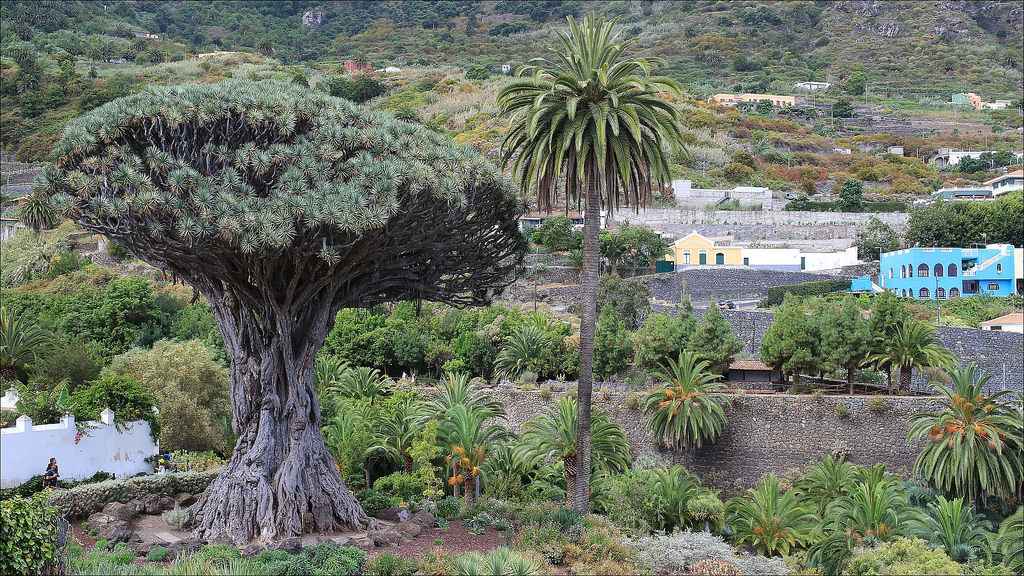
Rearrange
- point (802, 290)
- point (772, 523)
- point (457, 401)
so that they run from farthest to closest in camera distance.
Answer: point (802, 290) < point (457, 401) < point (772, 523)

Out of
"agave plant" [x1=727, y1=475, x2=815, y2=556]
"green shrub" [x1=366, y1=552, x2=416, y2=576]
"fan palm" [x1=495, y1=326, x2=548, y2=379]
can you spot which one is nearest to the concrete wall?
"fan palm" [x1=495, y1=326, x2=548, y2=379]

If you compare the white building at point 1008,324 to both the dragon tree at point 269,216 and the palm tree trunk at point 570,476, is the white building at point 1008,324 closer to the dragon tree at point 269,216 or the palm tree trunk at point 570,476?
the palm tree trunk at point 570,476

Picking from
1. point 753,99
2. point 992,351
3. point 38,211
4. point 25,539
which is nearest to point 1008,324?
point 992,351

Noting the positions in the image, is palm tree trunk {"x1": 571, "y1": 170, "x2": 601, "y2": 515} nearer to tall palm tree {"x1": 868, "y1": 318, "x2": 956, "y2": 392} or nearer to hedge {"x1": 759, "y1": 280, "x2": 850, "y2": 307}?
tall palm tree {"x1": 868, "y1": 318, "x2": 956, "y2": 392}

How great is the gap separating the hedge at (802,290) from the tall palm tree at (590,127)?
30816 millimetres

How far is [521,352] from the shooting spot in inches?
1497

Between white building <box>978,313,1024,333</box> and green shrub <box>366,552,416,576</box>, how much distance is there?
3329 centimetres

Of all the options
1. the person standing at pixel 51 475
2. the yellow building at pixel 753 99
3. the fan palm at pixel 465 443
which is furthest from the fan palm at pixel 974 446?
the yellow building at pixel 753 99

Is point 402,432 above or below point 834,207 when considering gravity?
below

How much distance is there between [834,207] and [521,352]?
42995mm

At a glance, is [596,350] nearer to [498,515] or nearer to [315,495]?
[498,515]

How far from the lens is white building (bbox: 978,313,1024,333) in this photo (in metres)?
39.8

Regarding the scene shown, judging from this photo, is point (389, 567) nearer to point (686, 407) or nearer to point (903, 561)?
point (903, 561)

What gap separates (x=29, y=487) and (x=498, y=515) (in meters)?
9.58
